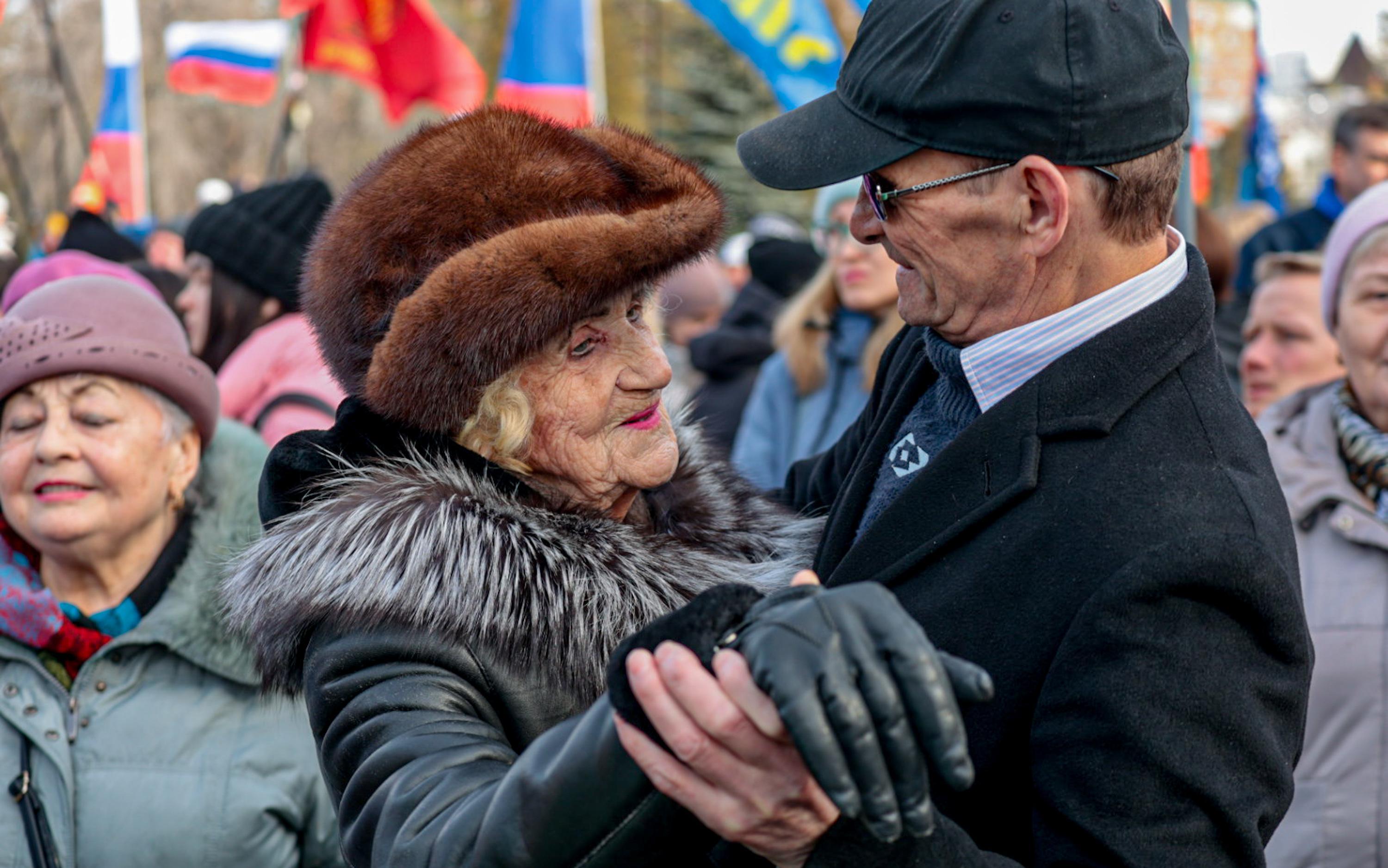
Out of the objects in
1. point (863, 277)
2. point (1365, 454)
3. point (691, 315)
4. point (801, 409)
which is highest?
point (1365, 454)

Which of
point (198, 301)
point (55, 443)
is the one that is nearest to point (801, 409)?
point (198, 301)

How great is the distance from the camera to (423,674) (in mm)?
1782

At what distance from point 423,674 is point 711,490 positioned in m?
0.75

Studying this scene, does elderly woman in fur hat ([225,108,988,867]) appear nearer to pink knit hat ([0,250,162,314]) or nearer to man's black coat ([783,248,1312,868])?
man's black coat ([783,248,1312,868])

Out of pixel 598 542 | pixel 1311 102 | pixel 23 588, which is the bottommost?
pixel 1311 102

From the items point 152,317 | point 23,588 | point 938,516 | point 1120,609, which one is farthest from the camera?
point 152,317

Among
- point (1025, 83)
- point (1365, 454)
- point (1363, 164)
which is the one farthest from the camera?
point (1363, 164)

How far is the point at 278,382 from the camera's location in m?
4.10

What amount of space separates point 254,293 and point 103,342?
67.3 inches

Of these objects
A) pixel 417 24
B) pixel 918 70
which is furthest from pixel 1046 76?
pixel 417 24

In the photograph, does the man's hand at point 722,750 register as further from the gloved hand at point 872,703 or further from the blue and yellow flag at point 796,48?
the blue and yellow flag at point 796,48

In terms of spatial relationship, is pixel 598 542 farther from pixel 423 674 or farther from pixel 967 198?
pixel 967 198

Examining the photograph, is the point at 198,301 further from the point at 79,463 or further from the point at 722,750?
the point at 722,750

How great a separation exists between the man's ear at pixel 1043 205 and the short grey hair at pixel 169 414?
7.03 ft
